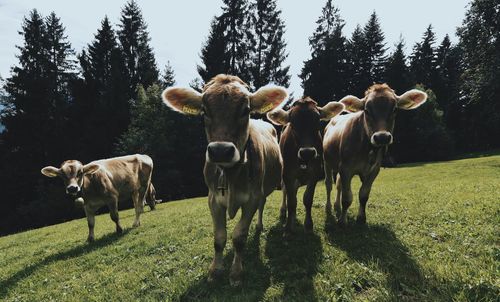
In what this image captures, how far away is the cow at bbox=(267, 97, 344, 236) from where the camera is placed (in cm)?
605

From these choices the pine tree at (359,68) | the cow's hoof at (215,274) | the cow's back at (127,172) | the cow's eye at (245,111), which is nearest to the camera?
the cow's eye at (245,111)

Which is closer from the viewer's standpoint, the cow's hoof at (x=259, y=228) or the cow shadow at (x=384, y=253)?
the cow shadow at (x=384, y=253)

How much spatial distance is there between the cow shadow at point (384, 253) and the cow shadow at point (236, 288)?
52.6 inches

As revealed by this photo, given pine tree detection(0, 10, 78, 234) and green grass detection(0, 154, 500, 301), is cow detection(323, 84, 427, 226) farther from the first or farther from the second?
pine tree detection(0, 10, 78, 234)

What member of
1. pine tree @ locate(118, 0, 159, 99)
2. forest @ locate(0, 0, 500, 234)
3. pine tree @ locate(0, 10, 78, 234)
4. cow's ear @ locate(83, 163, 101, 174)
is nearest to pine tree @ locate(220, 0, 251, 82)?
forest @ locate(0, 0, 500, 234)

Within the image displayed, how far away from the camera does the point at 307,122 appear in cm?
605

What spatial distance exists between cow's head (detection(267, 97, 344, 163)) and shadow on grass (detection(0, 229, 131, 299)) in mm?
6277

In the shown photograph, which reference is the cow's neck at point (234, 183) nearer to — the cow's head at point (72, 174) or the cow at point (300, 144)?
the cow at point (300, 144)

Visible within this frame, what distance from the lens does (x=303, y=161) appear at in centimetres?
578

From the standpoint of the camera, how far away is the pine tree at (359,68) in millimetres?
53125

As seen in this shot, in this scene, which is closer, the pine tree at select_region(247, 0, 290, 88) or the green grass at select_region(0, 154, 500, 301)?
the green grass at select_region(0, 154, 500, 301)

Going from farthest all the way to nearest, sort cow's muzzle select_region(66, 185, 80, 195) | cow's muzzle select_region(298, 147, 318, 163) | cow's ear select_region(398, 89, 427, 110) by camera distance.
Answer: cow's muzzle select_region(66, 185, 80, 195)
cow's ear select_region(398, 89, 427, 110)
cow's muzzle select_region(298, 147, 318, 163)

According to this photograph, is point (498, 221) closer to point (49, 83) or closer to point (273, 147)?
point (273, 147)

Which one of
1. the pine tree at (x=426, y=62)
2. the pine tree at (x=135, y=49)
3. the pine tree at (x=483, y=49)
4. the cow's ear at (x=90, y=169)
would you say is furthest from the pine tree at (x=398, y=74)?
the cow's ear at (x=90, y=169)
